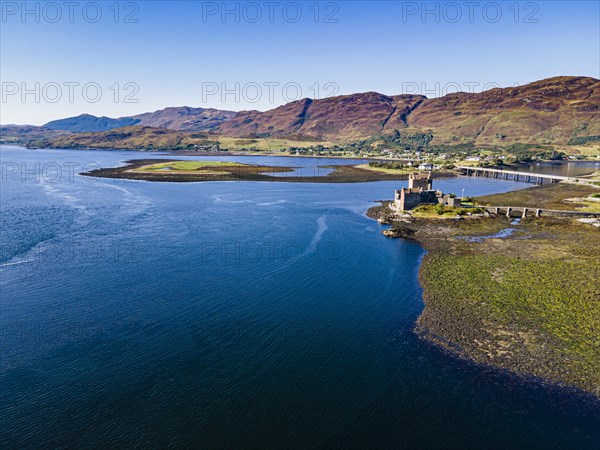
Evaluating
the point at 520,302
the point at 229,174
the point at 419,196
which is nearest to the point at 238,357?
the point at 520,302

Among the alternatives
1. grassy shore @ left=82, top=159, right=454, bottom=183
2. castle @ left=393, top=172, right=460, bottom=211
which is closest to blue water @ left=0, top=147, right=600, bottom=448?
castle @ left=393, top=172, right=460, bottom=211

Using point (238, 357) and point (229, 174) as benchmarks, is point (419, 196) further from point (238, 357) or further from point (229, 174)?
point (229, 174)

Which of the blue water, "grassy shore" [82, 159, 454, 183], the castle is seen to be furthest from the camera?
"grassy shore" [82, 159, 454, 183]

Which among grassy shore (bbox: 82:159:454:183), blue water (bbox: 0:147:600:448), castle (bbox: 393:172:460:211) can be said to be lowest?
blue water (bbox: 0:147:600:448)

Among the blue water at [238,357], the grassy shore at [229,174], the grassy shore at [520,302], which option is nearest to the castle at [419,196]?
the grassy shore at [520,302]

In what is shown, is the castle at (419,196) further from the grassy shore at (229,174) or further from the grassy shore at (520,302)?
the grassy shore at (229,174)

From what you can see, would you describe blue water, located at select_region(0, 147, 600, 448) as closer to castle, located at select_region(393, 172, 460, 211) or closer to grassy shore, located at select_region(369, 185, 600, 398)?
grassy shore, located at select_region(369, 185, 600, 398)

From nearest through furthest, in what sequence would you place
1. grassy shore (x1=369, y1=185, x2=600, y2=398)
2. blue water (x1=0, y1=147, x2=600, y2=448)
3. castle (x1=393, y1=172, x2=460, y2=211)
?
1. blue water (x1=0, y1=147, x2=600, y2=448)
2. grassy shore (x1=369, y1=185, x2=600, y2=398)
3. castle (x1=393, y1=172, x2=460, y2=211)
